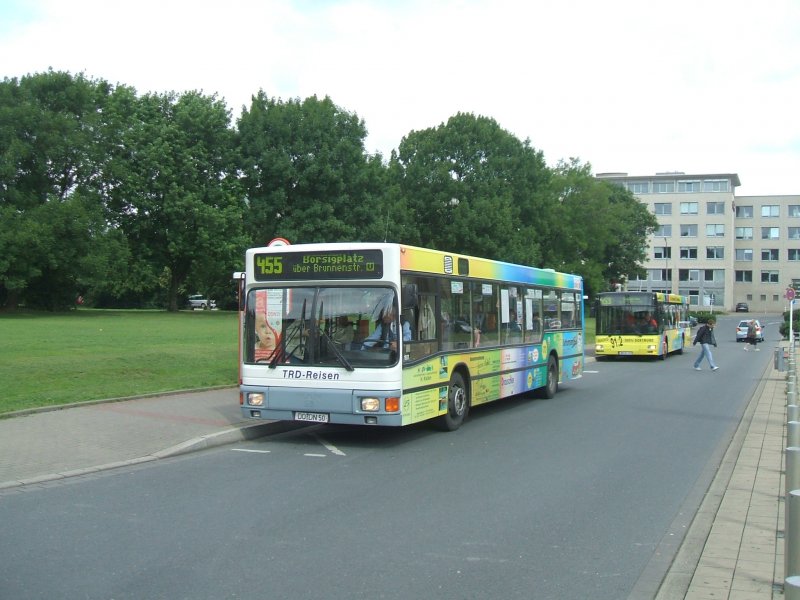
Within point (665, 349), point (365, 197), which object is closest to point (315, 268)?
point (665, 349)

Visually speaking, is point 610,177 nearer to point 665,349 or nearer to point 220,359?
point 665,349

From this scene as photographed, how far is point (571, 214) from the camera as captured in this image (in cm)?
6344

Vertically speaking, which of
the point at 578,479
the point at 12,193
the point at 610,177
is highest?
the point at 610,177

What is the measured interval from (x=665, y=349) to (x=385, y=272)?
25.4 m

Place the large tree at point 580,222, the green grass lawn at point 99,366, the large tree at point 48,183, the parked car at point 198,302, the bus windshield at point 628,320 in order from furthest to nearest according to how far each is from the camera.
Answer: the parked car at point 198,302, the large tree at point 580,222, the large tree at point 48,183, the bus windshield at point 628,320, the green grass lawn at point 99,366

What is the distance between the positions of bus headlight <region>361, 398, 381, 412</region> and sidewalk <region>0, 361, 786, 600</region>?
2.05m

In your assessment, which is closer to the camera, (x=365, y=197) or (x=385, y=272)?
(x=385, y=272)

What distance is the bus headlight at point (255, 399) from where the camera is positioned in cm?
1072

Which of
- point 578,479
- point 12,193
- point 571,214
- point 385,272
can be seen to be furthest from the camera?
point 571,214

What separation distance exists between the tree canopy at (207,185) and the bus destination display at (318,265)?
32020mm

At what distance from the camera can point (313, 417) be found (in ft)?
34.2

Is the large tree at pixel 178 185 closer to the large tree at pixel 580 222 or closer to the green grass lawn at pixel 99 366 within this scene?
the green grass lawn at pixel 99 366

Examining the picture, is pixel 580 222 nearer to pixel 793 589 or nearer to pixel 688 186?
pixel 688 186

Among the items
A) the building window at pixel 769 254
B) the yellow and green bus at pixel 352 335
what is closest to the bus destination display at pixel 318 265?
the yellow and green bus at pixel 352 335
